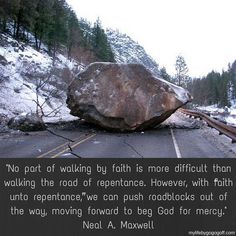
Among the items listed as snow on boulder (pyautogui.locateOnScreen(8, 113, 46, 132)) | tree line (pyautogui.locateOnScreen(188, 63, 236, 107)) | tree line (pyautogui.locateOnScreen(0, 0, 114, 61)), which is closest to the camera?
snow on boulder (pyautogui.locateOnScreen(8, 113, 46, 132))

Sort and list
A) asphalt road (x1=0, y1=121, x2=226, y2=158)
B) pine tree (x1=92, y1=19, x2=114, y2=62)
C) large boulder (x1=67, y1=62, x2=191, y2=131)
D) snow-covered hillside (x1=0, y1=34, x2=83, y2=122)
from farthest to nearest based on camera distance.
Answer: pine tree (x1=92, y1=19, x2=114, y2=62)
snow-covered hillside (x1=0, y1=34, x2=83, y2=122)
large boulder (x1=67, y1=62, x2=191, y2=131)
asphalt road (x1=0, y1=121, x2=226, y2=158)

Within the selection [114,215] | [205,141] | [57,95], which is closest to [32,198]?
[114,215]

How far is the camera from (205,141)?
15711mm

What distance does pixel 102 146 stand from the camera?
13758 mm

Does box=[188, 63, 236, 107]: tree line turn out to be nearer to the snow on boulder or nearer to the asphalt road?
the snow on boulder

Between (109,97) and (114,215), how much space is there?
14.7m

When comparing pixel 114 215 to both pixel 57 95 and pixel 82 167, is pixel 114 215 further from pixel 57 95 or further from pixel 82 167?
pixel 57 95

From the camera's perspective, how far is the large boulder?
60.5 feet

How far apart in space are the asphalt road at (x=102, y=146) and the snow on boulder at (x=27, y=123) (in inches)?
28.3

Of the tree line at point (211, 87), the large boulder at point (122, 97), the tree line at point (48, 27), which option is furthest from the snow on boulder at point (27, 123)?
the tree line at point (211, 87)

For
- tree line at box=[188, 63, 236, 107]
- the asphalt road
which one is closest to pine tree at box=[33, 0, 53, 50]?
the asphalt road

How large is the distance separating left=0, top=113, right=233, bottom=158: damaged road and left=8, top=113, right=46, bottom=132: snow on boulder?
0.46 meters

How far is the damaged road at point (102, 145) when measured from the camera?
11812mm

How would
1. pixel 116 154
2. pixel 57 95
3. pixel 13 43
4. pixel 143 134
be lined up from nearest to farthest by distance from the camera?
Answer: pixel 116 154, pixel 143 134, pixel 57 95, pixel 13 43
